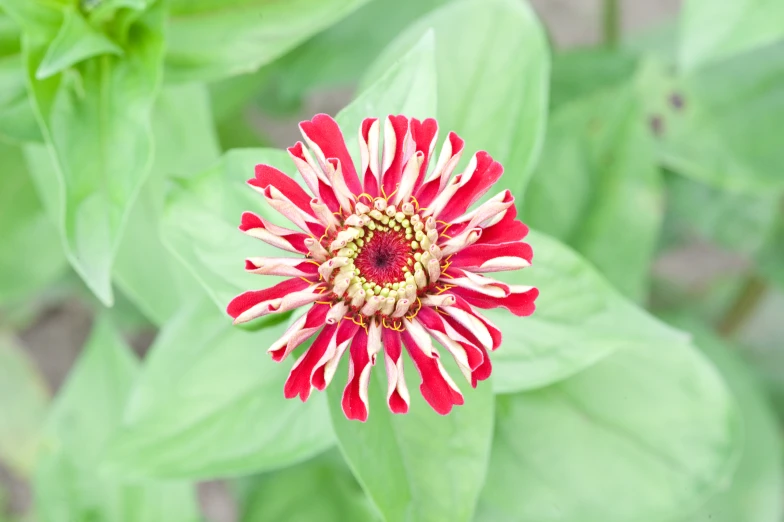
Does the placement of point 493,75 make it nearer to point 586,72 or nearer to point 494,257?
point 494,257

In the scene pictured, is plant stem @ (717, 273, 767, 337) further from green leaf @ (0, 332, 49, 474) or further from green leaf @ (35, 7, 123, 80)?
green leaf @ (0, 332, 49, 474)

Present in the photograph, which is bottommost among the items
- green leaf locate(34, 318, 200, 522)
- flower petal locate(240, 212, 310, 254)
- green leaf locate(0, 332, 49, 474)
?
green leaf locate(0, 332, 49, 474)

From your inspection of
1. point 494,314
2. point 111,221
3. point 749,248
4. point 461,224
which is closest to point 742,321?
point 749,248

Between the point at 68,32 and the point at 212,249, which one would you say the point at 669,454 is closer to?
the point at 212,249

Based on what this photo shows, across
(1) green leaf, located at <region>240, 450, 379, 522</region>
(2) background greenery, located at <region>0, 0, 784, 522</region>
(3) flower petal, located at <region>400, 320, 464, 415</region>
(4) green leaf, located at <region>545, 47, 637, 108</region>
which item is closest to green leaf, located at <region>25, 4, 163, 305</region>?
(2) background greenery, located at <region>0, 0, 784, 522</region>

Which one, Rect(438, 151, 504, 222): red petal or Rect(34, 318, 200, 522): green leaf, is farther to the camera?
Rect(34, 318, 200, 522): green leaf

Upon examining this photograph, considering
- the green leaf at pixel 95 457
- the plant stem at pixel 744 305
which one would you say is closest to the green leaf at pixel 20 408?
the green leaf at pixel 95 457

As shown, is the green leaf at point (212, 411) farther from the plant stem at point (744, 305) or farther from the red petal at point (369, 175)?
the plant stem at point (744, 305)

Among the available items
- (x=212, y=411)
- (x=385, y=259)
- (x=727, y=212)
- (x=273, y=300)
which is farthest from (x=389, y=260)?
(x=727, y=212)
